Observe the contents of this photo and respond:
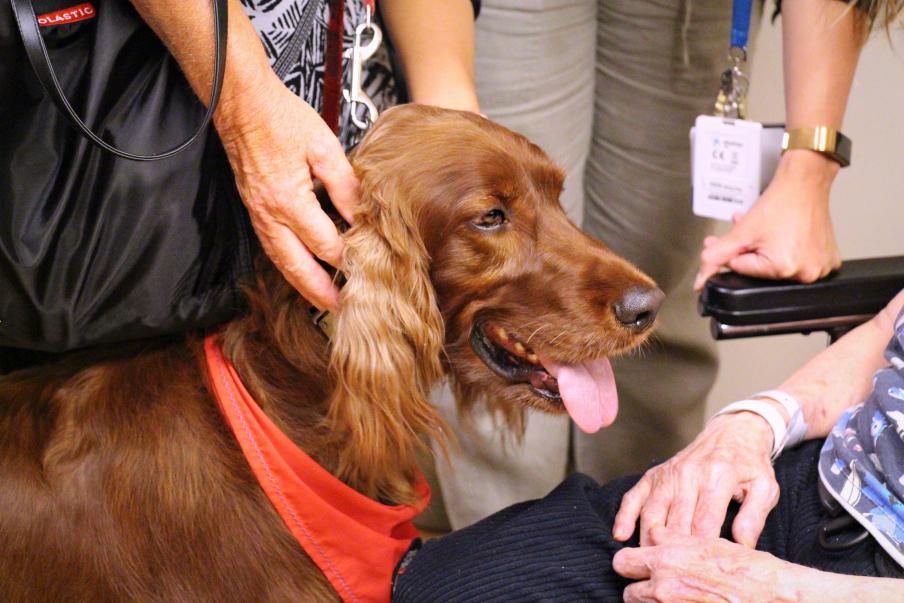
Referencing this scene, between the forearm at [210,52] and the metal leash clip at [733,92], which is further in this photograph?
the metal leash clip at [733,92]

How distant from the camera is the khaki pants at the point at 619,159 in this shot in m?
1.93

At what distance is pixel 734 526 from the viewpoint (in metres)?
1.22

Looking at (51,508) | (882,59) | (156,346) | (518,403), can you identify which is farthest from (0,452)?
(882,59)

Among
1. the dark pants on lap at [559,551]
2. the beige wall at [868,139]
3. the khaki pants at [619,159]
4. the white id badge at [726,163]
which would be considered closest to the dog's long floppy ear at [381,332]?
the dark pants on lap at [559,551]

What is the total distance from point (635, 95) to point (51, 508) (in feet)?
4.67

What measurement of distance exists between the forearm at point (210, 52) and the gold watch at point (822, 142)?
91 cm

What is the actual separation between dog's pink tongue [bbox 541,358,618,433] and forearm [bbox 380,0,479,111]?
504mm

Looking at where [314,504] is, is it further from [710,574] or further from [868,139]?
[868,139]

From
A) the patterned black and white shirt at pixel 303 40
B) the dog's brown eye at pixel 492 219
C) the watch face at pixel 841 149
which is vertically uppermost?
the patterned black and white shirt at pixel 303 40

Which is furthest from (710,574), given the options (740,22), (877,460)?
(740,22)

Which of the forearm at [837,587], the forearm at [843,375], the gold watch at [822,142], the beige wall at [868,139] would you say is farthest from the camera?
the beige wall at [868,139]

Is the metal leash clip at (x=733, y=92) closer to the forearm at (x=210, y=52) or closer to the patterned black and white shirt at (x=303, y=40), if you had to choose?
the patterned black and white shirt at (x=303, y=40)

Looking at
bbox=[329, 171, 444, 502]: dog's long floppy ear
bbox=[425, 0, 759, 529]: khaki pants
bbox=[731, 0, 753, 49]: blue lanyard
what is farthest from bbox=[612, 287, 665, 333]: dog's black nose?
bbox=[731, 0, 753, 49]: blue lanyard

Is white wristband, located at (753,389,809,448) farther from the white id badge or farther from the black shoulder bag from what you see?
the black shoulder bag
